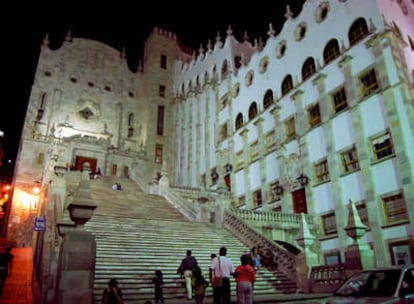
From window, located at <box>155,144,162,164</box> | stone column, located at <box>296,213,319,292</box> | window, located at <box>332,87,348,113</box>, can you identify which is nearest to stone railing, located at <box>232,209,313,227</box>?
stone column, located at <box>296,213,319,292</box>

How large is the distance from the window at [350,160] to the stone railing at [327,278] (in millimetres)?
9000

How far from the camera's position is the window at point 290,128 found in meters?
26.3

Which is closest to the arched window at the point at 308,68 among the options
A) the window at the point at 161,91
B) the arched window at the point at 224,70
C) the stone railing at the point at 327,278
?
the arched window at the point at 224,70

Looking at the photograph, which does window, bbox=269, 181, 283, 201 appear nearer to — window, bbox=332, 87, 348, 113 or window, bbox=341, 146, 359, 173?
window, bbox=341, 146, 359, 173

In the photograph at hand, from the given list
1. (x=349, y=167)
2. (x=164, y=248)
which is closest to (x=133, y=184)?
(x=164, y=248)

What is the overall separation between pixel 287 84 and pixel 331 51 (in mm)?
4639

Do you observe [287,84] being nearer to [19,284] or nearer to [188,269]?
[188,269]

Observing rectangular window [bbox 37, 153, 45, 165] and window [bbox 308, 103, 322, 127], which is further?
rectangular window [bbox 37, 153, 45, 165]

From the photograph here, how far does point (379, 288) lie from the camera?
6684 millimetres

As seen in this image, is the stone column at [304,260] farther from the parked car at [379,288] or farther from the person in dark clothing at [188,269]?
the parked car at [379,288]

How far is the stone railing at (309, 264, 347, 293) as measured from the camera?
1291cm

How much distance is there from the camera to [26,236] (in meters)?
29.9

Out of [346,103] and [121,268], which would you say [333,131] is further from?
[121,268]

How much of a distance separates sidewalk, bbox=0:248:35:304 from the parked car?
1001 cm
